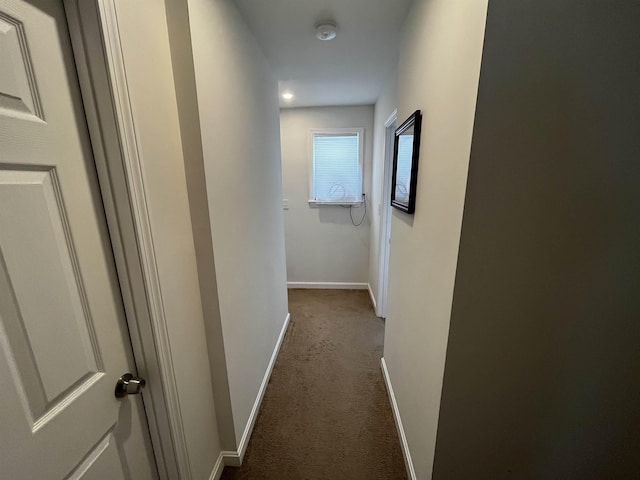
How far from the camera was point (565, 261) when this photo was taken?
847 millimetres

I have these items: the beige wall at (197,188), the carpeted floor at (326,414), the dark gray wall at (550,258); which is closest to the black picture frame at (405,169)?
the dark gray wall at (550,258)

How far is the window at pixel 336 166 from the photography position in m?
3.27

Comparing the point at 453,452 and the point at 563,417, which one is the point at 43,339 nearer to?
the point at 453,452

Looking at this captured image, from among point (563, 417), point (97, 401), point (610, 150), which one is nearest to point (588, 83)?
point (610, 150)

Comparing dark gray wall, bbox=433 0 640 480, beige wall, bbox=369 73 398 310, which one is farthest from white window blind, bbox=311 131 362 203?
dark gray wall, bbox=433 0 640 480

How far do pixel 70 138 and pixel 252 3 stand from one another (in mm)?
1232

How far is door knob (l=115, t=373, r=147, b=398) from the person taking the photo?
81 centimetres

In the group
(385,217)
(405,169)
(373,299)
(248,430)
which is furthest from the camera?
(373,299)

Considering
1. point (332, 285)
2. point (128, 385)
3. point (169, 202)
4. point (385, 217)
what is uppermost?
point (169, 202)

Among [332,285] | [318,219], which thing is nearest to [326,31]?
[318,219]

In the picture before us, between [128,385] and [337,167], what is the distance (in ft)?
9.92

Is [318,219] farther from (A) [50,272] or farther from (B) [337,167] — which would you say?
(A) [50,272]

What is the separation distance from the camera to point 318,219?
3.52m

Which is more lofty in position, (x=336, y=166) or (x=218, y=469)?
(x=336, y=166)
